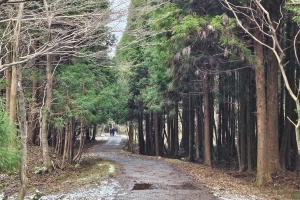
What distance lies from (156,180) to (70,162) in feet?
15.5

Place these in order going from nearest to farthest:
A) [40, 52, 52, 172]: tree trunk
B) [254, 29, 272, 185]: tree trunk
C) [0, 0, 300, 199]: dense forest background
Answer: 1. [0, 0, 300, 199]: dense forest background
2. [254, 29, 272, 185]: tree trunk
3. [40, 52, 52, 172]: tree trunk

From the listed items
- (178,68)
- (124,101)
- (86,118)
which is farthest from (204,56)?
(124,101)

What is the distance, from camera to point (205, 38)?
9.83 meters

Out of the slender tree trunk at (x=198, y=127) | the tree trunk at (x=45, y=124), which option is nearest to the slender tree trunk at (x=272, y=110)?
the tree trunk at (x=45, y=124)

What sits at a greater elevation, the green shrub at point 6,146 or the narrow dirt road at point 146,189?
the green shrub at point 6,146

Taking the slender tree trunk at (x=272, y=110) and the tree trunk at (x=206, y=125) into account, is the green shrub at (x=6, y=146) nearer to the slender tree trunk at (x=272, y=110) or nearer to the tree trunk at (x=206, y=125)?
the slender tree trunk at (x=272, y=110)

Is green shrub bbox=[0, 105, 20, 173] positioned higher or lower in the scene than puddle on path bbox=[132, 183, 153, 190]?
higher

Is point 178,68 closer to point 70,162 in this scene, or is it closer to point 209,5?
point 209,5

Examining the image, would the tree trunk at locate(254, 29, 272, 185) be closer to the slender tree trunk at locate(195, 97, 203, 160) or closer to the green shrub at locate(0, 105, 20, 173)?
the green shrub at locate(0, 105, 20, 173)

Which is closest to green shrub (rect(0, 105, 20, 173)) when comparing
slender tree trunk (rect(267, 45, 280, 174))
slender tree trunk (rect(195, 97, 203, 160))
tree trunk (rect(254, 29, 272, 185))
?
tree trunk (rect(254, 29, 272, 185))

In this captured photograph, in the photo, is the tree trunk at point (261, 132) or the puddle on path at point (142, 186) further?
the tree trunk at point (261, 132)

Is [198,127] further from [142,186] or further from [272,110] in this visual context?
[142,186]

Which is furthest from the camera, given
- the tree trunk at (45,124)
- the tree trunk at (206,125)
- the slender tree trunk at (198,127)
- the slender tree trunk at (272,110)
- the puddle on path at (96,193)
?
the slender tree trunk at (198,127)

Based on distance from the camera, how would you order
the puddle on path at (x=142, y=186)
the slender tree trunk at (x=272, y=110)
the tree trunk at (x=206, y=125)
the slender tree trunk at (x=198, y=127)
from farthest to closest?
the slender tree trunk at (x=198, y=127)
the tree trunk at (x=206, y=125)
the slender tree trunk at (x=272, y=110)
the puddle on path at (x=142, y=186)
